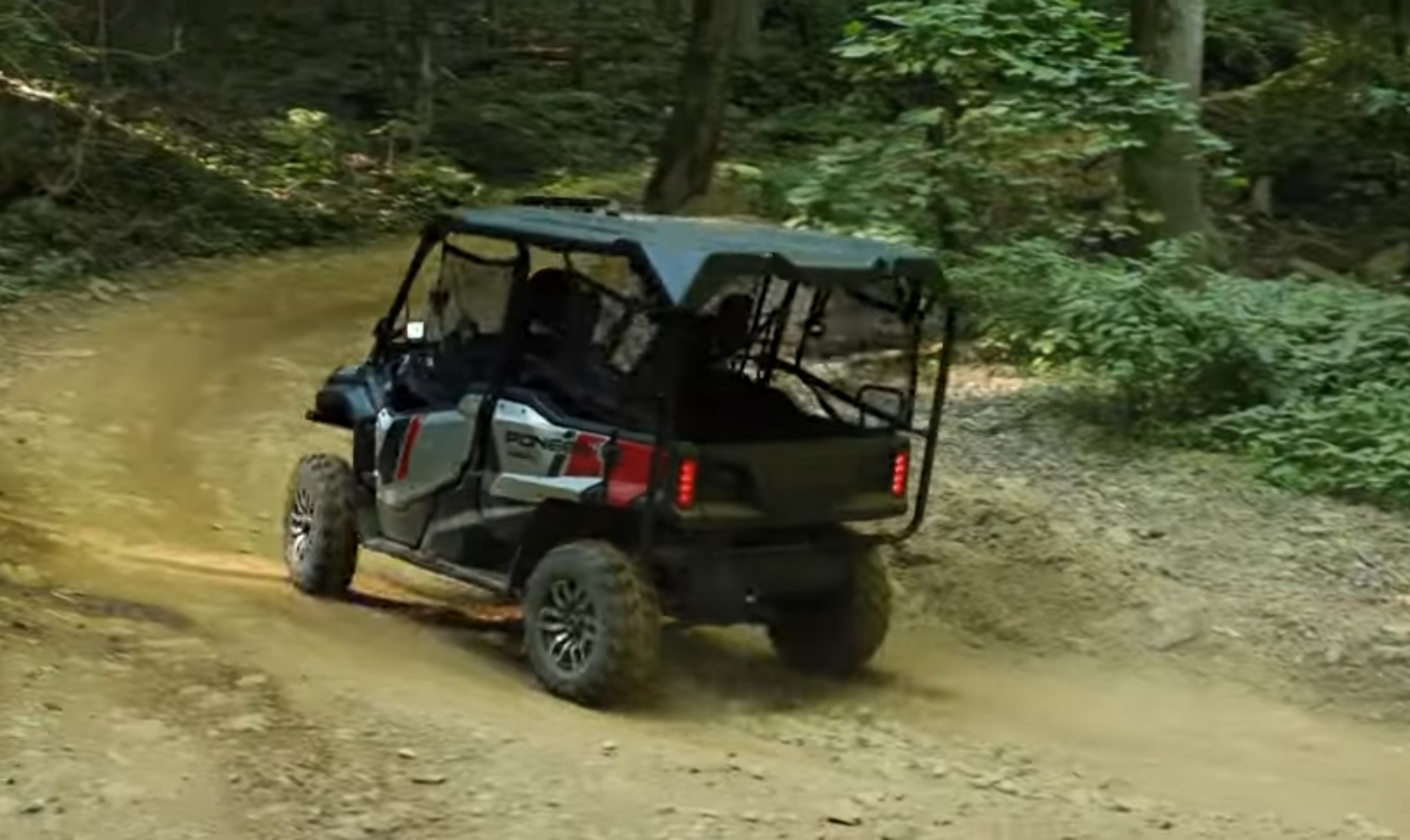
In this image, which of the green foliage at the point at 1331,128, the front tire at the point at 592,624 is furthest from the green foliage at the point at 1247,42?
the front tire at the point at 592,624

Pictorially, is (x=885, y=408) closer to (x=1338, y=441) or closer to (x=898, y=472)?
(x=898, y=472)

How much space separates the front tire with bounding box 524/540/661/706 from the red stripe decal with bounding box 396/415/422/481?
117cm

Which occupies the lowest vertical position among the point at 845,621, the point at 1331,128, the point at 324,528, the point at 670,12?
the point at 845,621

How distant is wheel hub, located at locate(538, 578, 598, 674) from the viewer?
7.72 meters

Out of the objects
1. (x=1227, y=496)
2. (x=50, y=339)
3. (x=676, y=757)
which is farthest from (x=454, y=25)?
(x=676, y=757)

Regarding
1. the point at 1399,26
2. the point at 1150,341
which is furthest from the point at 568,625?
the point at 1399,26

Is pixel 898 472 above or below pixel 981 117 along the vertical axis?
below

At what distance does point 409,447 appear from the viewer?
29.1 feet

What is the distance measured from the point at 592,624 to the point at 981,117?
299 inches

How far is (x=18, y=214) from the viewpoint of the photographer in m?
20.0

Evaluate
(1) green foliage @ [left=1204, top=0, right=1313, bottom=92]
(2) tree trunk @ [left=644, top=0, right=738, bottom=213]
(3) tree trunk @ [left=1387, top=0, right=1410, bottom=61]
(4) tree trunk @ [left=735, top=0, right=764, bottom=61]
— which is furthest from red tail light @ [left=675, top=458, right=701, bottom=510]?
(4) tree trunk @ [left=735, top=0, right=764, bottom=61]

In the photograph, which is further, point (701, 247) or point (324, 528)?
point (324, 528)

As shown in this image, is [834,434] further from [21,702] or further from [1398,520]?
[1398,520]

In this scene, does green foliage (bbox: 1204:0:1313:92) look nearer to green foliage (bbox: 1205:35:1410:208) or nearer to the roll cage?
green foliage (bbox: 1205:35:1410:208)
